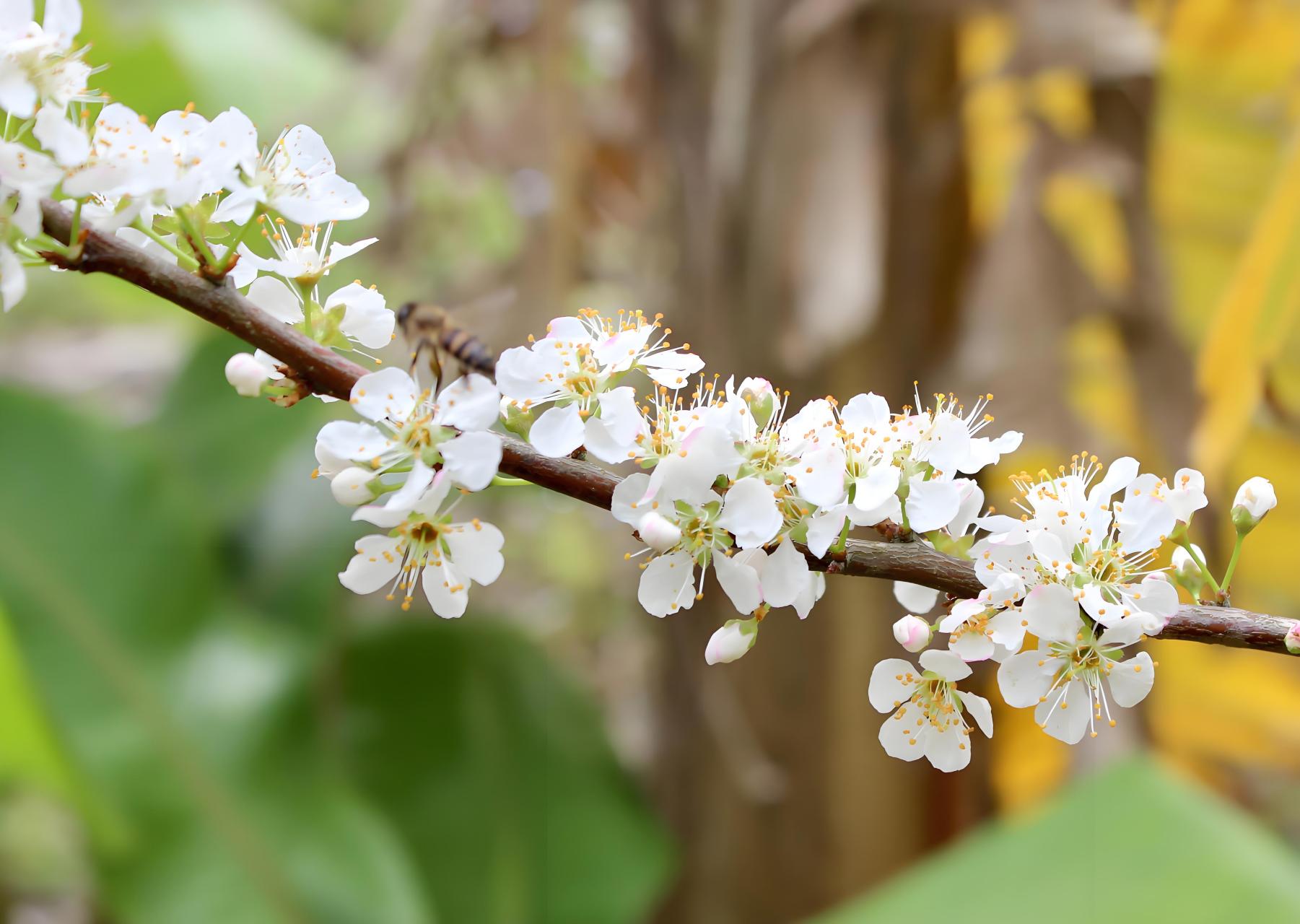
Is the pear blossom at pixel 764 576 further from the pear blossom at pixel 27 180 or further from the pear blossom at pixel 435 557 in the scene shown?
the pear blossom at pixel 27 180

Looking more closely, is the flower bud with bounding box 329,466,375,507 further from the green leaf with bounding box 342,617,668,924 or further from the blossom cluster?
the green leaf with bounding box 342,617,668,924

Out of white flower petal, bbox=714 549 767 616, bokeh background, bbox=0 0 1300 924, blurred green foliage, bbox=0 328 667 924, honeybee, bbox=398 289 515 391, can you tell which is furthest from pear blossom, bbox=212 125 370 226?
blurred green foliage, bbox=0 328 667 924

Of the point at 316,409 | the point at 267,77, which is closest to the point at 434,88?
the point at 267,77

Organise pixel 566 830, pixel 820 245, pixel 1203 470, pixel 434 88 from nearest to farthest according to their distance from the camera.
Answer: pixel 1203 470
pixel 820 245
pixel 566 830
pixel 434 88

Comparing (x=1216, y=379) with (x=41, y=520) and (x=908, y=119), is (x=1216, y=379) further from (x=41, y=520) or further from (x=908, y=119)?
(x=41, y=520)

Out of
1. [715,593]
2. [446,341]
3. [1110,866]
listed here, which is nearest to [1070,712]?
[446,341]

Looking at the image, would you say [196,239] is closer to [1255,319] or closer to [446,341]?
[446,341]
